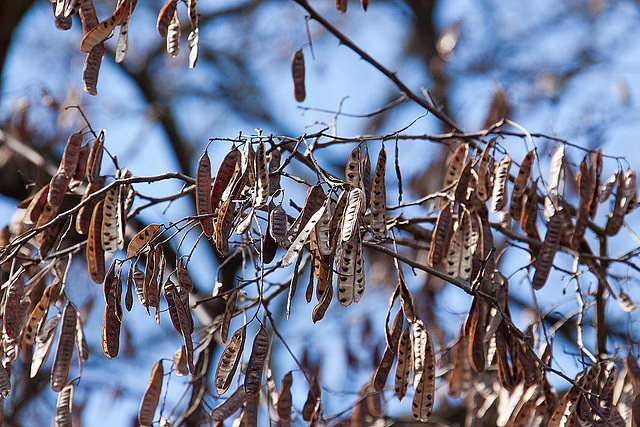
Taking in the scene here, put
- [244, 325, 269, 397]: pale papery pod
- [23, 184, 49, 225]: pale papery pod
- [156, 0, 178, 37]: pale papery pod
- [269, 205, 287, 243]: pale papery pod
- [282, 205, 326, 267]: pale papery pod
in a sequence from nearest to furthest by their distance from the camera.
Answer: [282, 205, 326, 267]: pale papery pod < [269, 205, 287, 243]: pale papery pod < [244, 325, 269, 397]: pale papery pod < [156, 0, 178, 37]: pale papery pod < [23, 184, 49, 225]: pale papery pod

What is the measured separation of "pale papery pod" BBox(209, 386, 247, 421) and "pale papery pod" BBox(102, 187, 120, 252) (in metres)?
0.49

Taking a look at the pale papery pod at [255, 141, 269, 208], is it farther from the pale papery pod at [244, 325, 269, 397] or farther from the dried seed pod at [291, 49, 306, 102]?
the dried seed pod at [291, 49, 306, 102]

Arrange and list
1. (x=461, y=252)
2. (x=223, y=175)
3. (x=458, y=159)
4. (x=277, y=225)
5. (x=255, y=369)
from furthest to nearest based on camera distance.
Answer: (x=458, y=159) < (x=461, y=252) < (x=223, y=175) < (x=255, y=369) < (x=277, y=225)

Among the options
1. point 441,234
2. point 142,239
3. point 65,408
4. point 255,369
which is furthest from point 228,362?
point 441,234

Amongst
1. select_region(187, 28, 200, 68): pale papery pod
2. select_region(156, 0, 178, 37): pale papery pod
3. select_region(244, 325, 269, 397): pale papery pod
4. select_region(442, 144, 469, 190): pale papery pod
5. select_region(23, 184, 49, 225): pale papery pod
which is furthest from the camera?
select_region(442, 144, 469, 190): pale papery pod

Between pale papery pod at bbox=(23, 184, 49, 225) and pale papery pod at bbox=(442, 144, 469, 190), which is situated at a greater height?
pale papery pod at bbox=(442, 144, 469, 190)

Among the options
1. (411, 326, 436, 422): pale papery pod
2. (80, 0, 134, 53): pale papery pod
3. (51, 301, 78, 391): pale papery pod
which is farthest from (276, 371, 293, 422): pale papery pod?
(80, 0, 134, 53): pale papery pod

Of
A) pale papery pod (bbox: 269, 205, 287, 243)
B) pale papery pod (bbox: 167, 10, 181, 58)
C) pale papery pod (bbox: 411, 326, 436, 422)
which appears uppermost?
pale papery pod (bbox: 167, 10, 181, 58)

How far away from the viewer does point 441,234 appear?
6.35 feet

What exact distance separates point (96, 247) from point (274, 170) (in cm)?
53

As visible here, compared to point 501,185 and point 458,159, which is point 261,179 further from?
point 458,159

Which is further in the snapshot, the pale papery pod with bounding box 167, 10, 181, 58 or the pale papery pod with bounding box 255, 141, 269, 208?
the pale papery pod with bounding box 167, 10, 181, 58

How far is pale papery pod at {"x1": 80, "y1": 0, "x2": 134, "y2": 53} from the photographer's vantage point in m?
1.64

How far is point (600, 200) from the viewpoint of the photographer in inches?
86.6
